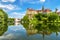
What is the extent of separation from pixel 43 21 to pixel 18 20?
82.4 feet

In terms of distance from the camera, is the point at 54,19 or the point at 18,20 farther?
the point at 18,20

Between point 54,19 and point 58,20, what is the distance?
434 millimetres

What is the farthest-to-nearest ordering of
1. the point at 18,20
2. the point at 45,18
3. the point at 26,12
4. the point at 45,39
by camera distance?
the point at 18,20, the point at 26,12, the point at 45,18, the point at 45,39

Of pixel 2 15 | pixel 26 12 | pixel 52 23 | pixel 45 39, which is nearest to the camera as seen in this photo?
pixel 45 39

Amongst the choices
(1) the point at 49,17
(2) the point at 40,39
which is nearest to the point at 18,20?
(1) the point at 49,17

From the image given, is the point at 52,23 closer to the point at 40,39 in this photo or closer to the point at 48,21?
the point at 48,21

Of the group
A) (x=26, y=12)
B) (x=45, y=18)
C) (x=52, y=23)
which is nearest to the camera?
(x=52, y=23)

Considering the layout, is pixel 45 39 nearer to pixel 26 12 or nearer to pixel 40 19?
pixel 40 19

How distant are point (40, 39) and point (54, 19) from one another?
37.8 feet

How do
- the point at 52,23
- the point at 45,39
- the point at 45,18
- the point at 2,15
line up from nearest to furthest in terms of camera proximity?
the point at 45,39
the point at 52,23
the point at 45,18
the point at 2,15

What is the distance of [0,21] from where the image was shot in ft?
78.2

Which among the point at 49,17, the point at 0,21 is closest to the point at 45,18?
the point at 49,17

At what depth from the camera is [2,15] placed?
2589 centimetres

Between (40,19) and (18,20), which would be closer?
(40,19)
